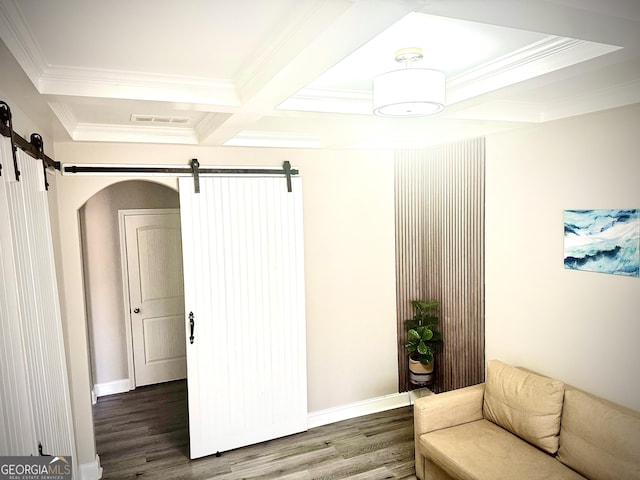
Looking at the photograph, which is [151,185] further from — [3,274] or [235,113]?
[3,274]

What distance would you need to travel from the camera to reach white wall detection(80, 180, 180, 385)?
4965 millimetres

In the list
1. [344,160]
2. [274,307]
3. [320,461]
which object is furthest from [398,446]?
[344,160]

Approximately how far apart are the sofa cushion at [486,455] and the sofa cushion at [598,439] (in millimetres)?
96

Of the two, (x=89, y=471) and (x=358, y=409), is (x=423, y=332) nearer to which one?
(x=358, y=409)

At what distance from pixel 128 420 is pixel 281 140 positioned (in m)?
3.08

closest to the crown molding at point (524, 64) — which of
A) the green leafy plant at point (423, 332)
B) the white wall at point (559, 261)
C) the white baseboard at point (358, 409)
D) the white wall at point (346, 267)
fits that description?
the white wall at point (559, 261)

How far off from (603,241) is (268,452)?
9.57 feet

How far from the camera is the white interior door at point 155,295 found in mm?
5176

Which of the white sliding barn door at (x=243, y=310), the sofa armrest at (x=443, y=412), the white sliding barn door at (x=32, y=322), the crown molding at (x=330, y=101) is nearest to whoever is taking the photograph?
the white sliding barn door at (x=32, y=322)

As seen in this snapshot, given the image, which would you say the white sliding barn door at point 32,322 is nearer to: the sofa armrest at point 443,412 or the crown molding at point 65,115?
the crown molding at point 65,115

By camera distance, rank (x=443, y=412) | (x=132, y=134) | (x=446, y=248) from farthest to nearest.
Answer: (x=446, y=248)
(x=132, y=134)
(x=443, y=412)

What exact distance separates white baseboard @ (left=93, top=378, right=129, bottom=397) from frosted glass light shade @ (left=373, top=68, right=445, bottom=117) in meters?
4.60

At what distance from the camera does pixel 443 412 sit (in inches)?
129

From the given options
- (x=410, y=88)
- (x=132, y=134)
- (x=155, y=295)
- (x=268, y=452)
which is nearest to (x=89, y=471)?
(x=268, y=452)
